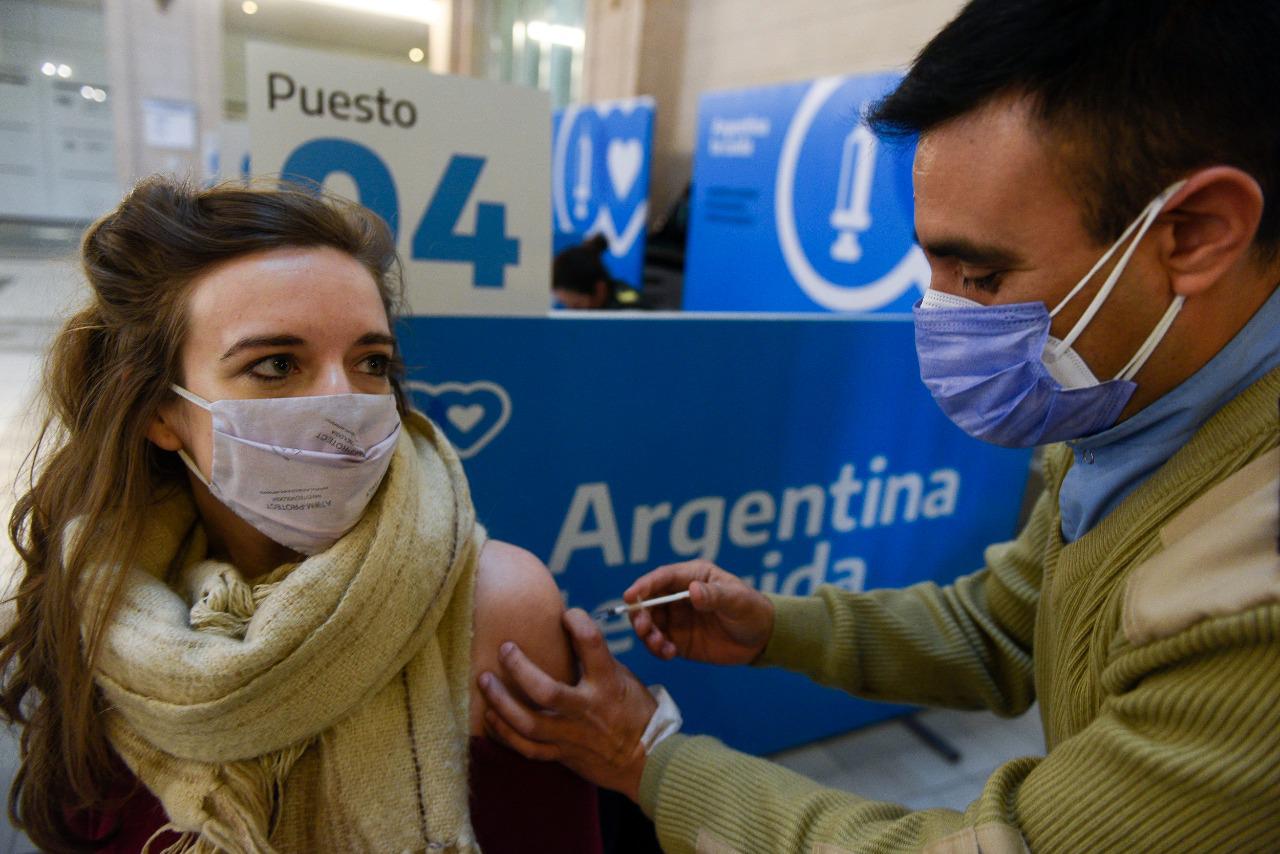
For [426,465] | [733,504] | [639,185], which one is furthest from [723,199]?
[426,465]

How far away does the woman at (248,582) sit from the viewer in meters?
0.90

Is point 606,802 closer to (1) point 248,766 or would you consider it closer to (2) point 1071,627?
(1) point 248,766

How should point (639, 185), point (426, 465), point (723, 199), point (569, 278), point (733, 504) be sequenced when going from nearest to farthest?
point (426, 465)
point (733, 504)
point (569, 278)
point (723, 199)
point (639, 185)

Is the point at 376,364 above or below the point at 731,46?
below

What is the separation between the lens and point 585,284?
13.1ft

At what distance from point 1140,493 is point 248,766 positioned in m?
1.02

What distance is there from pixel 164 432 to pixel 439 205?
801mm

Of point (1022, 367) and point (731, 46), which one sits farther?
point (731, 46)

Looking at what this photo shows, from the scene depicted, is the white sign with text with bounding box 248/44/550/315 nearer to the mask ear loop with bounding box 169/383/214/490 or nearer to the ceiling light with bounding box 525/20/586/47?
the mask ear loop with bounding box 169/383/214/490

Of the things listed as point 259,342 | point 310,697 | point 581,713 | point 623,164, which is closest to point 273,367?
point 259,342

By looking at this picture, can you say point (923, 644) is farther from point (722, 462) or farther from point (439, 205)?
point (439, 205)

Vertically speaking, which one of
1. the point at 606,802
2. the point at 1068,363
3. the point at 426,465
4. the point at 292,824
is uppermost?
the point at 1068,363

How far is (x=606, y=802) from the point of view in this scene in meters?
1.26

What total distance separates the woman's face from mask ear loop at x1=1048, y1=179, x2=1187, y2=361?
2.64 feet
